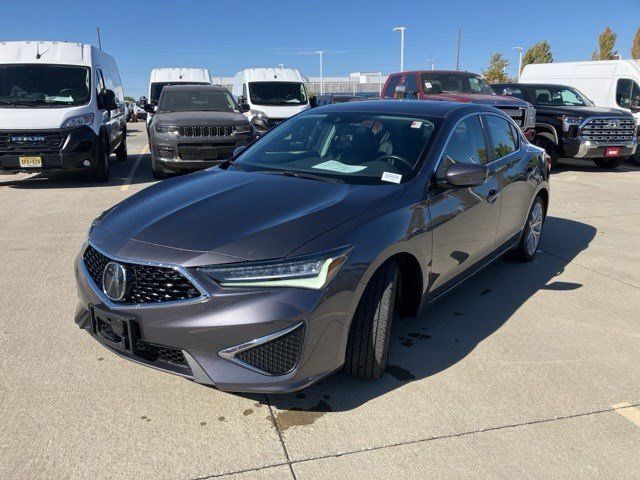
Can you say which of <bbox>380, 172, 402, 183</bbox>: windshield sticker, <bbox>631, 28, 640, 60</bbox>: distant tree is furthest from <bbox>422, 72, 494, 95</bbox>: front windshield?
<bbox>631, 28, 640, 60</bbox>: distant tree

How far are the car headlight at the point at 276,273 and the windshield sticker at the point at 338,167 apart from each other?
1163mm

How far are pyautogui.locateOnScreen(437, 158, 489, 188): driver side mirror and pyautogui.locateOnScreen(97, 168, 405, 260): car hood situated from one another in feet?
1.16

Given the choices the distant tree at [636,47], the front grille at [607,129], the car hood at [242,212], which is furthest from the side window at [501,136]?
the distant tree at [636,47]

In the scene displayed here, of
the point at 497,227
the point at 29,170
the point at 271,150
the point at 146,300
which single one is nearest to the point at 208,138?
the point at 29,170

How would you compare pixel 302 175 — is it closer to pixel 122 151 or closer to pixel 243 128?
pixel 243 128

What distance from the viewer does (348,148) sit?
3.88 m

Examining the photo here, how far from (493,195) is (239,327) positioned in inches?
102

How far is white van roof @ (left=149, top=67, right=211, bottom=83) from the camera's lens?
60.5ft

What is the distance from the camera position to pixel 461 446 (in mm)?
2668

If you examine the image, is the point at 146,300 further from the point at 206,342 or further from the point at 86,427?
the point at 86,427

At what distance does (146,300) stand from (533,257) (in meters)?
4.39

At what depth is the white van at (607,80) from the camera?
14.4 m

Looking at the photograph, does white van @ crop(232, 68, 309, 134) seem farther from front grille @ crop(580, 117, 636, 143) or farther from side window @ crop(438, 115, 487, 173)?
side window @ crop(438, 115, 487, 173)

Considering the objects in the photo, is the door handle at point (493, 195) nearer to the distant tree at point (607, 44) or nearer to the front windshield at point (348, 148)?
the front windshield at point (348, 148)
